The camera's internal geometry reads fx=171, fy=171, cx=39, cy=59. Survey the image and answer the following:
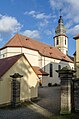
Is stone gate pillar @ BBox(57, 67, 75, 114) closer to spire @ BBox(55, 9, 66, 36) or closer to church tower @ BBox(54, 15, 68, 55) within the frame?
church tower @ BBox(54, 15, 68, 55)

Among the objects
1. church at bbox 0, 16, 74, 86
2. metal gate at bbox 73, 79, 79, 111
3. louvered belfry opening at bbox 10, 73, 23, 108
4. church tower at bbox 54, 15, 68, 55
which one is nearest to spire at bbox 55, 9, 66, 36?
church tower at bbox 54, 15, 68, 55

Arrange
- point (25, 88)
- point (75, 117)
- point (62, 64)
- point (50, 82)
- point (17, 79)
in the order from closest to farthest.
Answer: point (75, 117) < point (17, 79) < point (25, 88) < point (50, 82) < point (62, 64)

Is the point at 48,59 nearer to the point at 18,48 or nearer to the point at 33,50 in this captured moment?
the point at 33,50

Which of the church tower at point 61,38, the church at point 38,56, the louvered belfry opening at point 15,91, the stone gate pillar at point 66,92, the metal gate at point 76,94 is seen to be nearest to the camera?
the stone gate pillar at point 66,92

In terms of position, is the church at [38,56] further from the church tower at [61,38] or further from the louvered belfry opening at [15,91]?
the louvered belfry opening at [15,91]

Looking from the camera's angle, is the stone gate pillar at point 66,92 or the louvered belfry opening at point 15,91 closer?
the stone gate pillar at point 66,92

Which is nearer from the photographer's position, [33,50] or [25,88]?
[25,88]

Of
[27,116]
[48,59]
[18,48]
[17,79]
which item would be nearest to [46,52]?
[48,59]

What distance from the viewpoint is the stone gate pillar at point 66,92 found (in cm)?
898

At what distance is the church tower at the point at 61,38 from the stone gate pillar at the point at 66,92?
41.7 m

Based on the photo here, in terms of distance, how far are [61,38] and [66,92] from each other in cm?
4260

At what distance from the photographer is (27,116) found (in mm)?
9445

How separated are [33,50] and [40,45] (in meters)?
5.30

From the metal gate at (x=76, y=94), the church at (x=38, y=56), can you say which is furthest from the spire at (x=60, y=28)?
the metal gate at (x=76, y=94)
